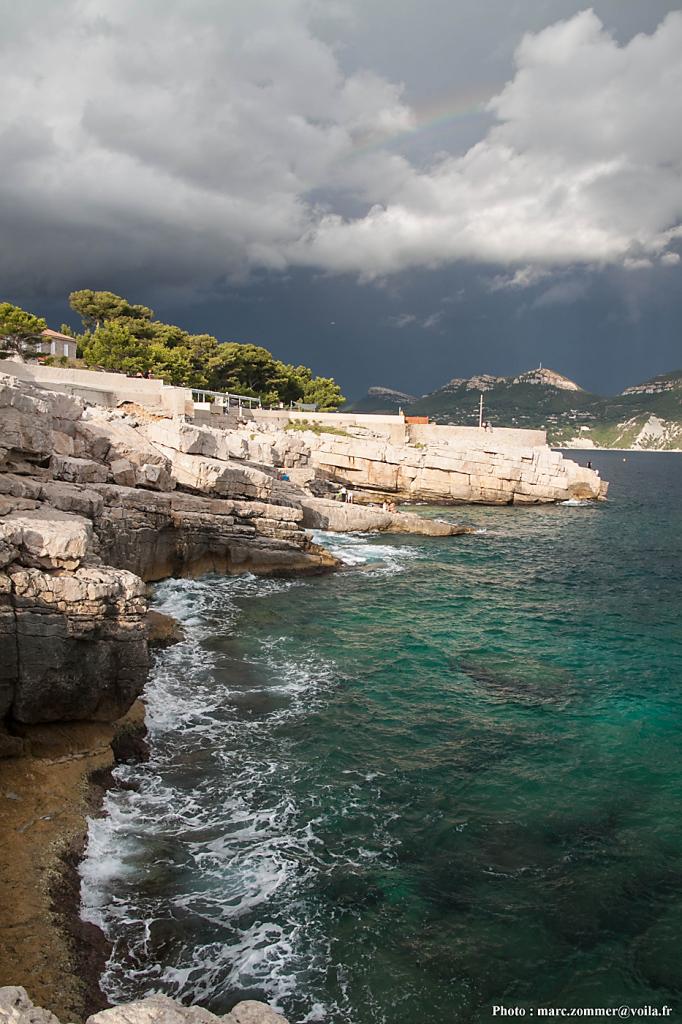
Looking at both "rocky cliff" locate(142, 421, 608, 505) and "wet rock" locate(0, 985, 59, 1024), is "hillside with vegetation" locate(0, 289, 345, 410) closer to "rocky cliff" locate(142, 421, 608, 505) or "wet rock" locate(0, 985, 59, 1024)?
"rocky cliff" locate(142, 421, 608, 505)

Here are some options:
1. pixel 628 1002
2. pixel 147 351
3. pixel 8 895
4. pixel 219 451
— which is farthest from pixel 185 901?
pixel 147 351

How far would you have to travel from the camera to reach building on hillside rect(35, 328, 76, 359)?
210ft

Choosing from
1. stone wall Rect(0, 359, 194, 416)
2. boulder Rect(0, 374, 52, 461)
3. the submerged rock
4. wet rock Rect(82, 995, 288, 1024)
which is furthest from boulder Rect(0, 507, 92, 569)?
stone wall Rect(0, 359, 194, 416)

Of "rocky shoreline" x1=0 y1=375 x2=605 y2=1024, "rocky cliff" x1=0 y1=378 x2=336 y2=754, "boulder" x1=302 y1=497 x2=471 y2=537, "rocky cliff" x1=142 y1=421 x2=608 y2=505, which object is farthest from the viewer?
"rocky cliff" x1=142 y1=421 x2=608 y2=505

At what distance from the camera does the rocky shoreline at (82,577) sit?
30.8ft

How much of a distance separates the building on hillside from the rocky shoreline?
3099 centimetres

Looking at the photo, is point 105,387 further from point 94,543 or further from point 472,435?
point 472,435

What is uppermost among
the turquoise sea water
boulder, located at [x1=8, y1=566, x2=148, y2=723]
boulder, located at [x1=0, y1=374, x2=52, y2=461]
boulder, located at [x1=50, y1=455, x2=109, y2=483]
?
boulder, located at [x1=0, y1=374, x2=52, y2=461]

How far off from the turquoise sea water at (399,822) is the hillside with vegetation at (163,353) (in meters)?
43.5

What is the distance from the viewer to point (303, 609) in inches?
1029

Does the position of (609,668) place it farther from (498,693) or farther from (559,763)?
(559,763)

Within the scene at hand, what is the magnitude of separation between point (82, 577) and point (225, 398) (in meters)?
59.8

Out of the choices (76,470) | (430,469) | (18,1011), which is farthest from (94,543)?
(430,469)

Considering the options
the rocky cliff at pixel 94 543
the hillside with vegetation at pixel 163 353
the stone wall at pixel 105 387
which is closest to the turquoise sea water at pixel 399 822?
the rocky cliff at pixel 94 543
